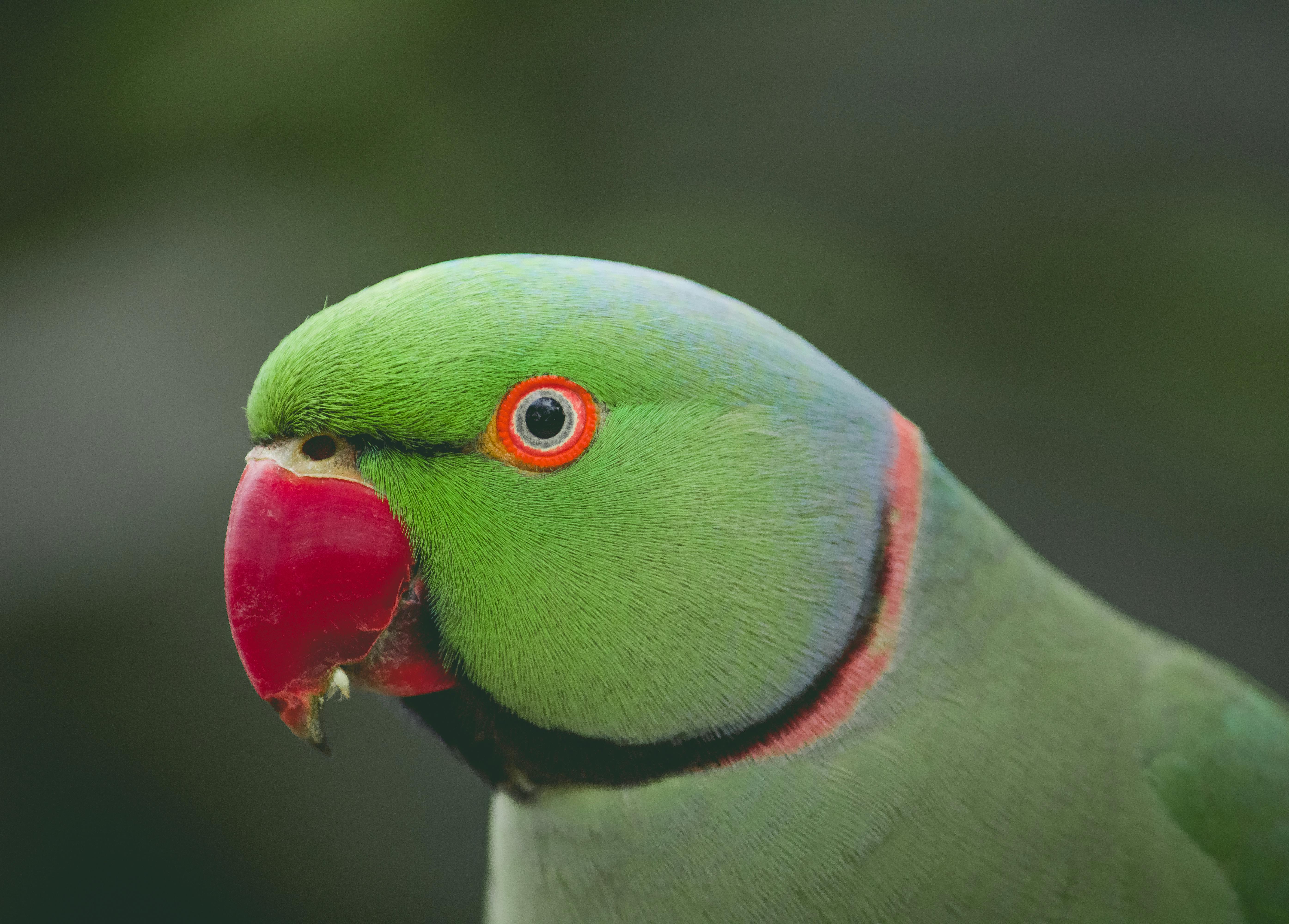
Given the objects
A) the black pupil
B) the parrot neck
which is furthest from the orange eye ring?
the parrot neck

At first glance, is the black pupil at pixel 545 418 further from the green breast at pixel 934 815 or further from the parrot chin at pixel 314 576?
the green breast at pixel 934 815

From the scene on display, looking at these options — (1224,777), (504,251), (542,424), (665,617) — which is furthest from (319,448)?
(504,251)

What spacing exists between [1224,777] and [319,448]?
1246 millimetres

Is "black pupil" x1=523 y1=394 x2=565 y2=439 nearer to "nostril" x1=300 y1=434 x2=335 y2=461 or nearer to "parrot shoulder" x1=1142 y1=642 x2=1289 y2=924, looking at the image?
"nostril" x1=300 y1=434 x2=335 y2=461

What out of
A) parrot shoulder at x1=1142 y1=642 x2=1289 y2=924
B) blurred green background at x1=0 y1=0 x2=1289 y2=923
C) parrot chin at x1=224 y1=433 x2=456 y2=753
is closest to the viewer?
parrot chin at x1=224 y1=433 x2=456 y2=753

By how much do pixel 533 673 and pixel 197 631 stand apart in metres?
2.01

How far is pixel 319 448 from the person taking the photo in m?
1.04

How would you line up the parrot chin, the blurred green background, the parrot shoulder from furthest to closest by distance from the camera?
the blurred green background, the parrot shoulder, the parrot chin

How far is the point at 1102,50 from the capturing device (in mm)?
2297

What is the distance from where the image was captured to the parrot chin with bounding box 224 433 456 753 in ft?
3.26

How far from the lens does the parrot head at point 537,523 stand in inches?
39.4

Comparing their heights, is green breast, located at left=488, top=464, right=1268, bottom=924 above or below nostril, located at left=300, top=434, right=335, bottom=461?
below

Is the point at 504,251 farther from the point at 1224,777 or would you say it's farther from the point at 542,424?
the point at 1224,777

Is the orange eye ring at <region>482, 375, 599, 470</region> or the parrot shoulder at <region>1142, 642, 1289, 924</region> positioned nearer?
the orange eye ring at <region>482, 375, 599, 470</region>
